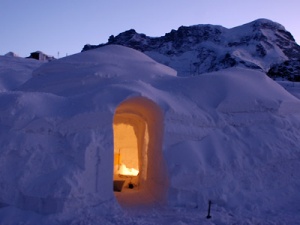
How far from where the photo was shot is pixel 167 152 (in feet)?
28.1

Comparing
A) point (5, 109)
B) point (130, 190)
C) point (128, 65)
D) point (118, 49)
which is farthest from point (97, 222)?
point (118, 49)

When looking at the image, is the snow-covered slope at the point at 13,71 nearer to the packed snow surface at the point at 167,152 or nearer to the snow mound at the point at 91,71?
the snow mound at the point at 91,71

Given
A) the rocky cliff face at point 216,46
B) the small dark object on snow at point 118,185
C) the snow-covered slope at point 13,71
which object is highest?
the rocky cliff face at point 216,46

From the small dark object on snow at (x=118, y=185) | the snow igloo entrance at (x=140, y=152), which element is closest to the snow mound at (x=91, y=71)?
the snow igloo entrance at (x=140, y=152)

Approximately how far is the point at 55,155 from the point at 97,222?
5.68 ft

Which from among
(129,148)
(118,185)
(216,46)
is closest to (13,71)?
(129,148)

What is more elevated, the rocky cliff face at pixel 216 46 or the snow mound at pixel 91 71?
the rocky cliff face at pixel 216 46

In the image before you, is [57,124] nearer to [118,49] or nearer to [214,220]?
[214,220]

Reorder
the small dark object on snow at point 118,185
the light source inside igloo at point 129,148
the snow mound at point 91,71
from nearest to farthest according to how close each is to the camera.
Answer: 1. the snow mound at point 91,71
2. the small dark object on snow at point 118,185
3. the light source inside igloo at point 129,148

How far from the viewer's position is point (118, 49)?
13922 mm

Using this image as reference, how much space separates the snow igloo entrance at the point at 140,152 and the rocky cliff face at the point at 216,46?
5396cm

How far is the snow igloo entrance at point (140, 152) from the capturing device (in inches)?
354

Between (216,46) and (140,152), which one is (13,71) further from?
(216,46)

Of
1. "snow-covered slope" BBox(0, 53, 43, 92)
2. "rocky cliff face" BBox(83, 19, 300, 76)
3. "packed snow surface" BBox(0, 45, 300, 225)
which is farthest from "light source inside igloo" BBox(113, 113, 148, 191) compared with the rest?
"rocky cliff face" BBox(83, 19, 300, 76)
